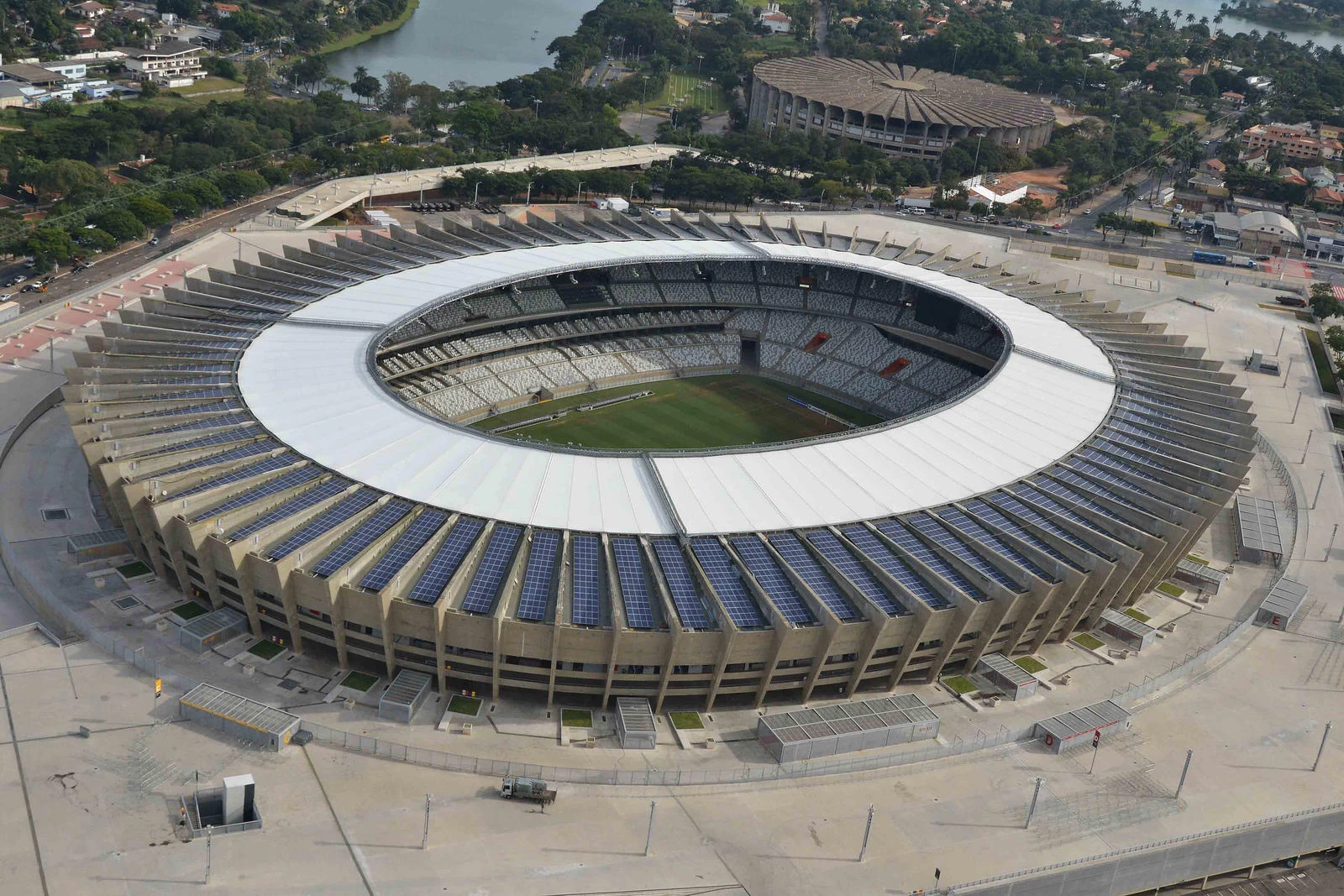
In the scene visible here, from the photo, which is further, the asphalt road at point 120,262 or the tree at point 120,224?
the tree at point 120,224

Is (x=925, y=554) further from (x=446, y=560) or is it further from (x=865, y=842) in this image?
(x=446, y=560)

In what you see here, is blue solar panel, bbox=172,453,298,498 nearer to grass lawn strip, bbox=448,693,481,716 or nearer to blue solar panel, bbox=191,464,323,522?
blue solar panel, bbox=191,464,323,522

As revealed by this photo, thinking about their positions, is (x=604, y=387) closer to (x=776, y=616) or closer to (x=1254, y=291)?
(x=776, y=616)

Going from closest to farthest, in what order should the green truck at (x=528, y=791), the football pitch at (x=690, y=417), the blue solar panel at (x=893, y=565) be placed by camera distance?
the green truck at (x=528, y=791) < the blue solar panel at (x=893, y=565) < the football pitch at (x=690, y=417)

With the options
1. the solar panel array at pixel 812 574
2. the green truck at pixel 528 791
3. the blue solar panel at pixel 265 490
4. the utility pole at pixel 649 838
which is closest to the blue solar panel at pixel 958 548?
the solar panel array at pixel 812 574

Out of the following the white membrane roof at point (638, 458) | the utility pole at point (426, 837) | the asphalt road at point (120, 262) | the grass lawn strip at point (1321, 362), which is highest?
the white membrane roof at point (638, 458)

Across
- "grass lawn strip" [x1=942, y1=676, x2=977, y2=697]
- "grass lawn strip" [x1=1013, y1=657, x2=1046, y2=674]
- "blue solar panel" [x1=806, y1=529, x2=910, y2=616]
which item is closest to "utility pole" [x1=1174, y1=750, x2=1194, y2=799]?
"grass lawn strip" [x1=1013, y1=657, x2=1046, y2=674]

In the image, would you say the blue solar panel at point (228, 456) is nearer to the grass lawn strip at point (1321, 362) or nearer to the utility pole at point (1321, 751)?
the utility pole at point (1321, 751)
